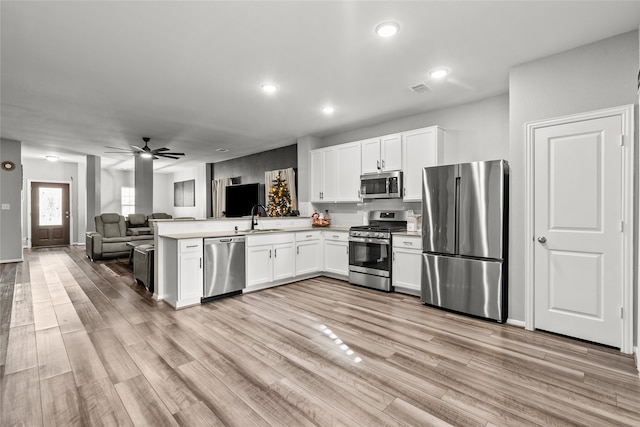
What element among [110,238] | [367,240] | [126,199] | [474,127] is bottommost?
[110,238]

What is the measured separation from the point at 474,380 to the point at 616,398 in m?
0.81

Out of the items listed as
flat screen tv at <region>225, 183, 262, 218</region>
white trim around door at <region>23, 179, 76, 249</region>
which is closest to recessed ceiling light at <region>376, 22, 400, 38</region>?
flat screen tv at <region>225, 183, 262, 218</region>

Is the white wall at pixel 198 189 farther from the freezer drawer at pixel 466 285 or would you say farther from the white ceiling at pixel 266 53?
the freezer drawer at pixel 466 285

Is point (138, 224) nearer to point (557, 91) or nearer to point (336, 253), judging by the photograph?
point (336, 253)

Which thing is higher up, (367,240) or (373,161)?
(373,161)

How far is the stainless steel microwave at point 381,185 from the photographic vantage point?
441 cm

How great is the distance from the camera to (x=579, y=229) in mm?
2729

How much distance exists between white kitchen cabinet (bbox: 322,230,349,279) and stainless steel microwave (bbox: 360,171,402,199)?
748 mm

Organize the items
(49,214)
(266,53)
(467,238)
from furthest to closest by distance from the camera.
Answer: (49,214) < (467,238) < (266,53)

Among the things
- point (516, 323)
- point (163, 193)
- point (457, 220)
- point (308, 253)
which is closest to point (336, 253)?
point (308, 253)

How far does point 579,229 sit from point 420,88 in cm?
A: 218

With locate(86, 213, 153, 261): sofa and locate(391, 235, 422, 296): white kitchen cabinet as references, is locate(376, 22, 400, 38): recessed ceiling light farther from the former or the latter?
locate(86, 213, 153, 261): sofa

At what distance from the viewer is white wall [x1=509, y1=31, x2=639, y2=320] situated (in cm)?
257

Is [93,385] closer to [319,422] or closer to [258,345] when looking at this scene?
[258,345]
